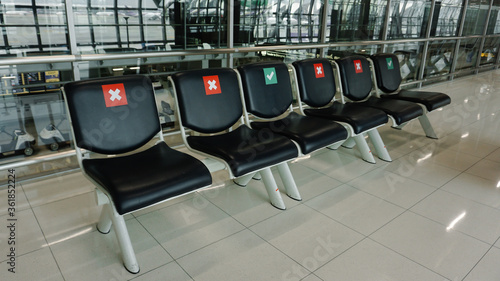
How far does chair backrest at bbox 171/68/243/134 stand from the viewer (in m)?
2.20

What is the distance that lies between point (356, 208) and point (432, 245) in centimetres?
50

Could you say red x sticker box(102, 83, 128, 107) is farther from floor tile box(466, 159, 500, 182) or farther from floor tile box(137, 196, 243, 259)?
floor tile box(466, 159, 500, 182)

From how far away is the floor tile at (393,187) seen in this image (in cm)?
247

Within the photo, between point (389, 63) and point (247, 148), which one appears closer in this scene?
point (247, 148)

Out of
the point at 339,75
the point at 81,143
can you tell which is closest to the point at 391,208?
the point at 339,75

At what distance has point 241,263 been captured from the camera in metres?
1.77

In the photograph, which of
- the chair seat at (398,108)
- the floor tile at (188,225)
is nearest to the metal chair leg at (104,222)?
the floor tile at (188,225)

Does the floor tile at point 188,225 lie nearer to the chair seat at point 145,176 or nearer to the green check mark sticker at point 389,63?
the chair seat at point 145,176

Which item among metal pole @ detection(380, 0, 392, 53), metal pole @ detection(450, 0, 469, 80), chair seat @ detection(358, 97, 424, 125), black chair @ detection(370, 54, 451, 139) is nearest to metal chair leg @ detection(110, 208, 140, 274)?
chair seat @ detection(358, 97, 424, 125)

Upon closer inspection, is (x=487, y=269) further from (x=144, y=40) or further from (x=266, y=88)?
(x=144, y=40)

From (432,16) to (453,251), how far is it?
5090mm

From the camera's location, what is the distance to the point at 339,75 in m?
3.21

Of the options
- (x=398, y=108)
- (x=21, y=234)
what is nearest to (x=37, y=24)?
(x=21, y=234)

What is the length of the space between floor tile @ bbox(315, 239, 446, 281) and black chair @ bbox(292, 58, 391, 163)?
3.44 ft
